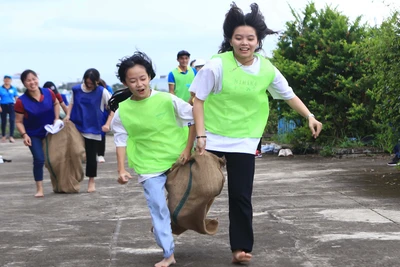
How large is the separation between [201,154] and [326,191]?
3896mm

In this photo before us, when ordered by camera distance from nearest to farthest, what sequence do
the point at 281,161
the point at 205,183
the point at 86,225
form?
the point at 205,183, the point at 86,225, the point at 281,161

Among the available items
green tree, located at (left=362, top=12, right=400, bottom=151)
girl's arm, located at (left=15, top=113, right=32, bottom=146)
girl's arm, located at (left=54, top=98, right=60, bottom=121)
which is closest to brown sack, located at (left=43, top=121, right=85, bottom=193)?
girl's arm, located at (left=54, top=98, right=60, bottom=121)

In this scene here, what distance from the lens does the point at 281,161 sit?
13.3m

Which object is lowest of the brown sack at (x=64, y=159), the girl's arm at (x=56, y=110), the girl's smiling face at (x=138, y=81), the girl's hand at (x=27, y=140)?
the brown sack at (x=64, y=159)

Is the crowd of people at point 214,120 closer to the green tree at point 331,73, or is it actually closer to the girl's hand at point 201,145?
the girl's hand at point 201,145

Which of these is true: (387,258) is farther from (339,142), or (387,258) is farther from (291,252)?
(339,142)

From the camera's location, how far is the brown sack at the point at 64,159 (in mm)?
10406

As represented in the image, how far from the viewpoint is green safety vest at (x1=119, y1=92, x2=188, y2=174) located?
20.1 feet

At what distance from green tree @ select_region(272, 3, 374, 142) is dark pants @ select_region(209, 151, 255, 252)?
767 centimetres

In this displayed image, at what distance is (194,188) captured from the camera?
5914 millimetres

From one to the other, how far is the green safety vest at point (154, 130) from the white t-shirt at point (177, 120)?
0.03 meters

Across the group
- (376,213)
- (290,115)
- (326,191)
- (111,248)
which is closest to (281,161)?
(290,115)

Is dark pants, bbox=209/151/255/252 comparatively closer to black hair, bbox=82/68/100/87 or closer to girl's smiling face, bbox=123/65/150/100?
girl's smiling face, bbox=123/65/150/100

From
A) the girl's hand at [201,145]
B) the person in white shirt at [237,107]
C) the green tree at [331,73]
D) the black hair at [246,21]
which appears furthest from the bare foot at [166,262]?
the green tree at [331,73]
